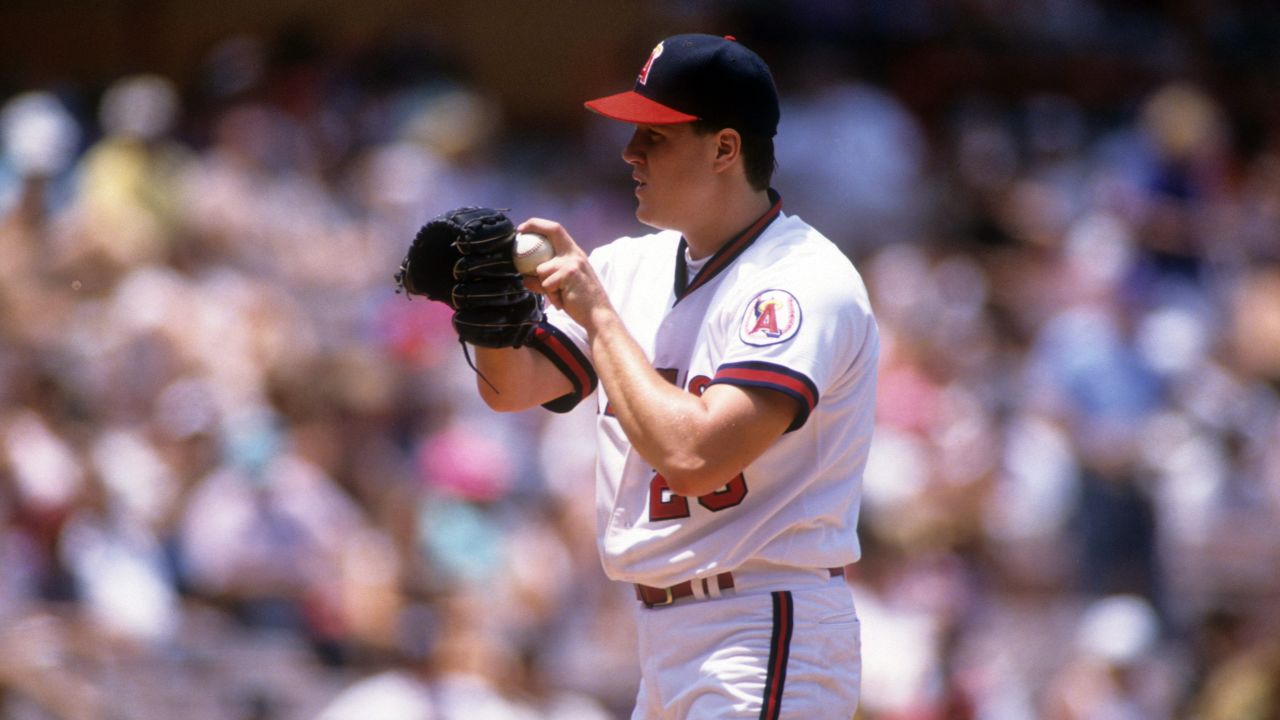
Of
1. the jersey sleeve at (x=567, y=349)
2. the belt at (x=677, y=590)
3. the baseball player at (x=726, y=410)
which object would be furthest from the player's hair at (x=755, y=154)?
the belt at (x=677, y=590)

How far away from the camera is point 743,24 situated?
461 inches

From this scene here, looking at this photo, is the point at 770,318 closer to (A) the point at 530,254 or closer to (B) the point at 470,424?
(A) the point at 530,254

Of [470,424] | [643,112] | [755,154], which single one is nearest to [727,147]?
[755,154]

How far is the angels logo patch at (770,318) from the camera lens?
3.05m

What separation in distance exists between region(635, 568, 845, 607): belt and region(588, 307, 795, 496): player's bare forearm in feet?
0.83

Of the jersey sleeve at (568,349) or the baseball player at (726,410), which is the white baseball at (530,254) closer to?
the baseball player at (726,410)

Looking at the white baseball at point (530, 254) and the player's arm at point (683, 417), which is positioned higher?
the white baseball at point (530, 254)

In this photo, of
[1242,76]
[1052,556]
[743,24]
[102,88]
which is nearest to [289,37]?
[102,88]

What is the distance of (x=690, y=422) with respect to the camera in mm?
2949

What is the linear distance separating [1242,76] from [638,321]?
32.8 ft

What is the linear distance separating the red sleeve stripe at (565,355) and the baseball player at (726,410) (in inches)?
4.0

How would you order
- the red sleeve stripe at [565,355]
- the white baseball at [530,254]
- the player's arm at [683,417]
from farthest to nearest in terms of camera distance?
1. the red sleeve stripe at [565,355]
2. the white baseball at [530,254]
3. the player's arm at [683,417]

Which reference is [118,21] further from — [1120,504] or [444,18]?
[1120,504]

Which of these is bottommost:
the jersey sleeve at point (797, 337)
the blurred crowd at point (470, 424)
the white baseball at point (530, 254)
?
the blurred crowd at point (470, 424)
